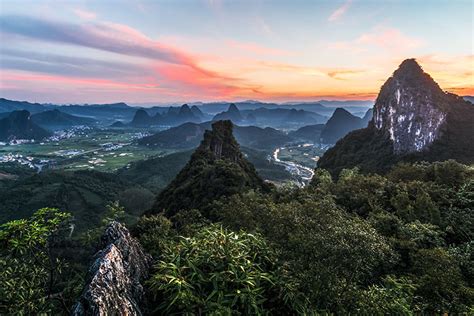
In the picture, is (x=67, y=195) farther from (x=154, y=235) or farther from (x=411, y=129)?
(x=411, y=129)

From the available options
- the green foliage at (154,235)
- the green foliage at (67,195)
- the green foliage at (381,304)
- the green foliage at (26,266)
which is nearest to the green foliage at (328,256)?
the green foliage at (381,304)

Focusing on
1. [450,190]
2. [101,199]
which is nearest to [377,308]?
[450,190]

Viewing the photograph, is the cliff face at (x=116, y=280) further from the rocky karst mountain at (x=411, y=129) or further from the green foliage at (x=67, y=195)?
the green foliage at (x=67, y=195)

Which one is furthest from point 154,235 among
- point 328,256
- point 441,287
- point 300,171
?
point 300,171

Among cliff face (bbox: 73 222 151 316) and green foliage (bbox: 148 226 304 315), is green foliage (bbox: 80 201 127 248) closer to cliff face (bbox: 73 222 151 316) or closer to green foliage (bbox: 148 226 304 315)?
cliff face (bbox: 73 222 151 316)

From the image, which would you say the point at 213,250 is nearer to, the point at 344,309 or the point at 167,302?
the point at 167,302

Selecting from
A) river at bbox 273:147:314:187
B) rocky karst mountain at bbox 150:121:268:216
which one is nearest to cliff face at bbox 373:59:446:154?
rocky karst mountain at bbox 150:121:268:216

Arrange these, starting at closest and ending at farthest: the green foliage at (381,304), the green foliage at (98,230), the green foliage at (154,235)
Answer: the green foliage at (381,304), the green foliage at (154,235), the green foliage at (98,230)
